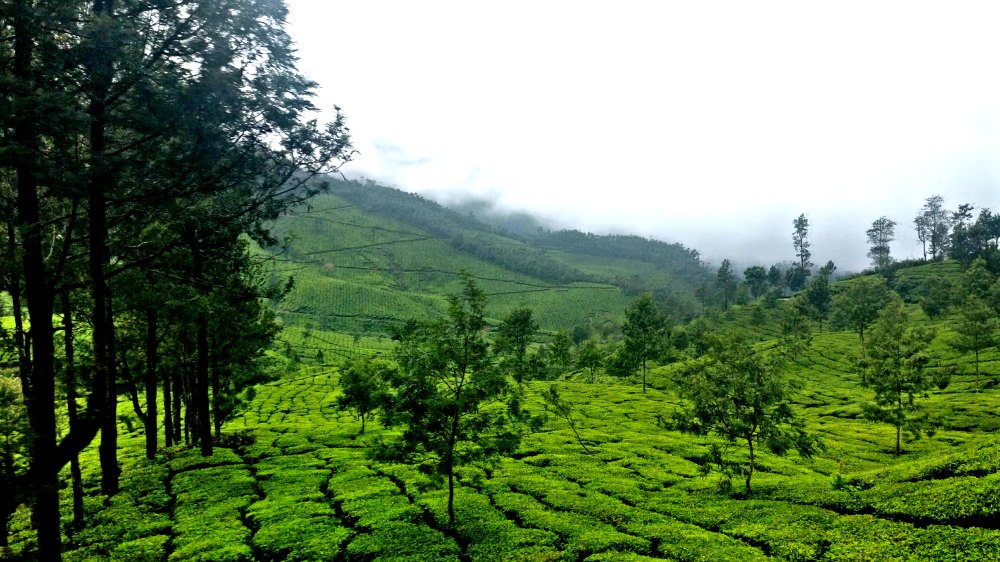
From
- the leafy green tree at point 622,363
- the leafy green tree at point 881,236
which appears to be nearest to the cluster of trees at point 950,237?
the leafy green tree at point 881,236

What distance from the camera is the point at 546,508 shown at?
22.0 m

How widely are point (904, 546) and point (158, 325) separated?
3765 centimetres

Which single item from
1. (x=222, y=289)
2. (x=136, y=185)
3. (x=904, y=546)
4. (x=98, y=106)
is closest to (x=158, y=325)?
(x=222, y=289)

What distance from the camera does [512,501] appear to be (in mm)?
22922

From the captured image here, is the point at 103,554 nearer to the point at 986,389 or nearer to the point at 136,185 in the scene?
the point at 136,185

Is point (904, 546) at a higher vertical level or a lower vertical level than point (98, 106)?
lower

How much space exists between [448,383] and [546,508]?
7.94 meters

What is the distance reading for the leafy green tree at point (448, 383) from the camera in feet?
60.6

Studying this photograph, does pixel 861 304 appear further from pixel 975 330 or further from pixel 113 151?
pixel 113 151

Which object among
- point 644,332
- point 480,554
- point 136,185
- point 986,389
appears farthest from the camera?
point 644,332

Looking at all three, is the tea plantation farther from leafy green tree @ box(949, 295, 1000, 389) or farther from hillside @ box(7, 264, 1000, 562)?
leafy green tree @ box(949, 295, 1000, 389)

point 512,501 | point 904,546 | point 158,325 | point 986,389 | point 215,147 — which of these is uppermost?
point 215,147

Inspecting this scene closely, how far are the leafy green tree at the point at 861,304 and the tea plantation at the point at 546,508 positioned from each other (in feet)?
252

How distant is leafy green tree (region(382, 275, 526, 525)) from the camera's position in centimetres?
1847
